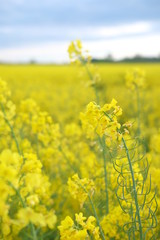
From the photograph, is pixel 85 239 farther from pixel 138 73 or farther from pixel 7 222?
pixel 138 73

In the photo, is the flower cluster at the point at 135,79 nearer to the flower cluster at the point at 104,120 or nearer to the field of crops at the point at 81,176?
the field of crops at the point at 81,176

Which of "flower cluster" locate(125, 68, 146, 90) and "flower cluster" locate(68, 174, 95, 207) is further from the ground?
"flower cluster" locate(125, 68, 146, 90)

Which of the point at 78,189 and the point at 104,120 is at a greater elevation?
the point at 104,120

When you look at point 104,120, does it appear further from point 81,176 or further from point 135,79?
point 135,79

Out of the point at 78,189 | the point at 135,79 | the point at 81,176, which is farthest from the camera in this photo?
→ the point at 135,79

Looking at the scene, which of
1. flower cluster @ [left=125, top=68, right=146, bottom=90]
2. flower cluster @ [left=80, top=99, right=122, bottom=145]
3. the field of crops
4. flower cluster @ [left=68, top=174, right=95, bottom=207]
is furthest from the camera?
flower cluster @ [left=125, top=68, right=146, bottom=90]

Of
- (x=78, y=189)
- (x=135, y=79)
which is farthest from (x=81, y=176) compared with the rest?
(x=135, y=79)

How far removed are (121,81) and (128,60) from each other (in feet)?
92.1

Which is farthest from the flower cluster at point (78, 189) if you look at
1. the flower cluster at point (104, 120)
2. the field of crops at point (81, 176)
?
the flower cluster at point (104, 120)

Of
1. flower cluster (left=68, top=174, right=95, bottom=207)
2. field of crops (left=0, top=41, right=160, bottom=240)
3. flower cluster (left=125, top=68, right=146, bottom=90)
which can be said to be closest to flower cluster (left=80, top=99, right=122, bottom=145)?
field of crops (left=0, top=41, right=160, bottom=240)

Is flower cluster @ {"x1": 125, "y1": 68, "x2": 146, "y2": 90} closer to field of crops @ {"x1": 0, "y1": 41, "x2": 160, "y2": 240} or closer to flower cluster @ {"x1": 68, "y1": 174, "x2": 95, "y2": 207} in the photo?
field of crops @ {"x1": 0, "y1": 41, "x2": 160, "y2": 240}

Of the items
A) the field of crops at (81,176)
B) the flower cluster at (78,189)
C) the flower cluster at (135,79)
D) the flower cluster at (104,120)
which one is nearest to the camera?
the field of crops at (81,176)

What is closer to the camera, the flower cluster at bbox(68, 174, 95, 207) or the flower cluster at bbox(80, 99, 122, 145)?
the flower cluster at bbox(80, 99, 122, 145)

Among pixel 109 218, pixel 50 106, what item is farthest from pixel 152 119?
pixel 109 218
